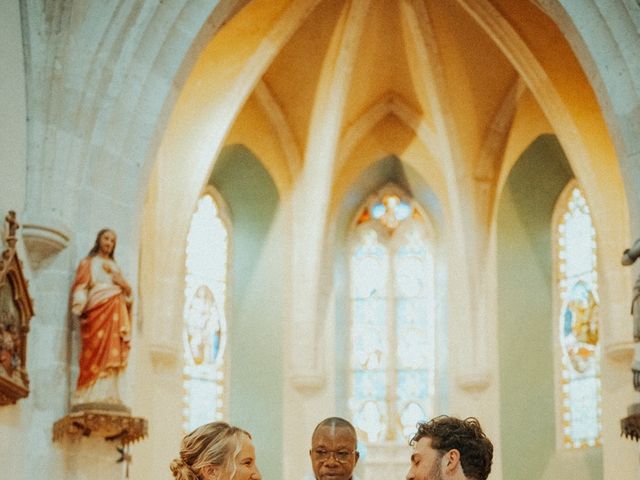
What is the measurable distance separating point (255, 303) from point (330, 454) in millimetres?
10161

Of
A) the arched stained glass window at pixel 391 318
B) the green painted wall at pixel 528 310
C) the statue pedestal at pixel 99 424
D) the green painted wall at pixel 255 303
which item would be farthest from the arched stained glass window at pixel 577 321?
the statue pedestal at pixel 99 424

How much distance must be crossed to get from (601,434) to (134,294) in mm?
6708

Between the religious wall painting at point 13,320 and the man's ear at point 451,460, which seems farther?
the religious wall painting at point 13,320

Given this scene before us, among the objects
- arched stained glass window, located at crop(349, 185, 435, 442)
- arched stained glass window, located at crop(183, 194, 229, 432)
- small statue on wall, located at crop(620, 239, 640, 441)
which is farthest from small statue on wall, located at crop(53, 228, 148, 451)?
arched stained glass window, located at crop(349, 185, 435, 442)

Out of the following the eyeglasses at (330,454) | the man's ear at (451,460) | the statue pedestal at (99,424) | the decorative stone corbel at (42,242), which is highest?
the decorative stone corbel at (42,242)

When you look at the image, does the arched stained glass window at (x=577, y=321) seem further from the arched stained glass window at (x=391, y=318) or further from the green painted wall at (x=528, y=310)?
the arched stained glass window at (x=391, y=318)

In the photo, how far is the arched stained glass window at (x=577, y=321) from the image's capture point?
1557 cm

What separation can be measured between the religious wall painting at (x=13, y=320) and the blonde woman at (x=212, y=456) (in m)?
5.17

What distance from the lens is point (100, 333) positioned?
9.94 m

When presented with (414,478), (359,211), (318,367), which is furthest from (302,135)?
(414,478)

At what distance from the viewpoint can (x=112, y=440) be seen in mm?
10234

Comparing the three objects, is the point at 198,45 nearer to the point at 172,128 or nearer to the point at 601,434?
the point at 172,128

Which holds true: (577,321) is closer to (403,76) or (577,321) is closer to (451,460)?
(403,76)

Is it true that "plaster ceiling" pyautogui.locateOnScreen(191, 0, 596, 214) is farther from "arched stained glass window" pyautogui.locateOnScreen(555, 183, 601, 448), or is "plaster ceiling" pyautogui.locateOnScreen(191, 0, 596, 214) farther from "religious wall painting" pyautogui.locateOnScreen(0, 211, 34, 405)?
"religious wall painting" pyautogui.locateOnScreen(0, 211, 34, 405)
